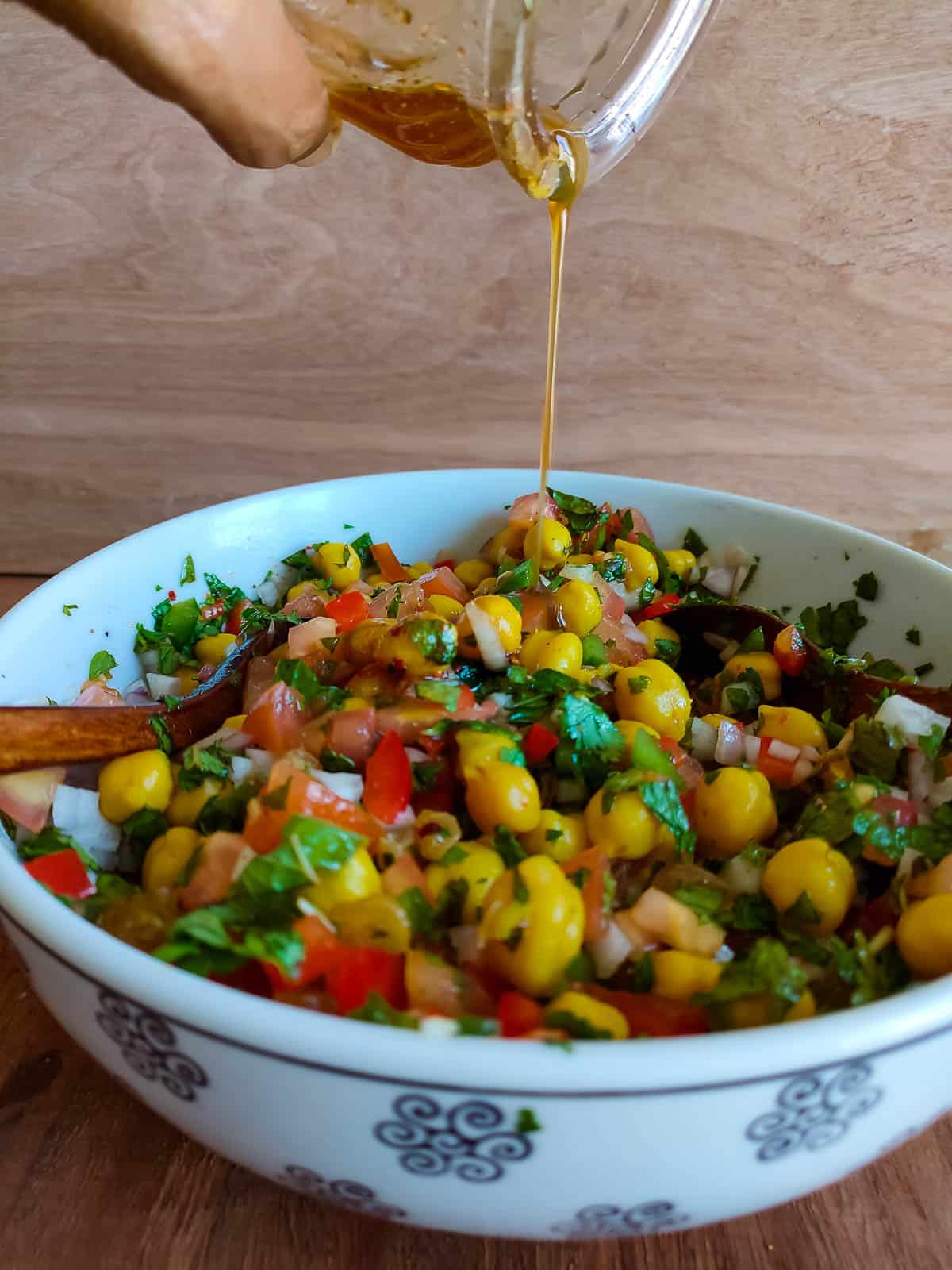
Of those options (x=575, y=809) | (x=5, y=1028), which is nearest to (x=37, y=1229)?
(x=5, y=1028)

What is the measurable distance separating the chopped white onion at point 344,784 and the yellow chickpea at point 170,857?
181 mm

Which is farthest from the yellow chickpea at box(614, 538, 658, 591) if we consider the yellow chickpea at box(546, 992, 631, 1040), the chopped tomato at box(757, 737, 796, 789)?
the yellow chickpea at box(546, 992, 631, 1040)

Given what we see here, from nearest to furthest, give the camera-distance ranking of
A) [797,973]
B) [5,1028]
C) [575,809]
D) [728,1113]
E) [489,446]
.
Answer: [728,1113]
[797,973]
[5,1028]
[575,809]
[489,446]

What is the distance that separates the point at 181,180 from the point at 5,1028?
5.84 feet

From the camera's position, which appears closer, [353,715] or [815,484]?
[353,715]

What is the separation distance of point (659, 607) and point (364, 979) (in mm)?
1122

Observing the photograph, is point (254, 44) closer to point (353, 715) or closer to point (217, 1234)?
point (353, 715)

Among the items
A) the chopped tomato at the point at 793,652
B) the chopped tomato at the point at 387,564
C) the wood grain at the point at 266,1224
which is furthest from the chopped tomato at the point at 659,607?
the wood grain at the point at 266,1224

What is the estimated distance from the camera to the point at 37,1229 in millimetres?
1049

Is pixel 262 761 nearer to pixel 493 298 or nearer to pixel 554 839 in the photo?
pixel 554 839

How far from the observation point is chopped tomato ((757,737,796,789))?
1.47 metres

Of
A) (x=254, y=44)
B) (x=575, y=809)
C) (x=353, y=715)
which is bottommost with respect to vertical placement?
(x=575, y=809)

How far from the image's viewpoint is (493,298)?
7.66 feet

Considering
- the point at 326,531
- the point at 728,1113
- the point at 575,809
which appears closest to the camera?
the point at 728,1113
